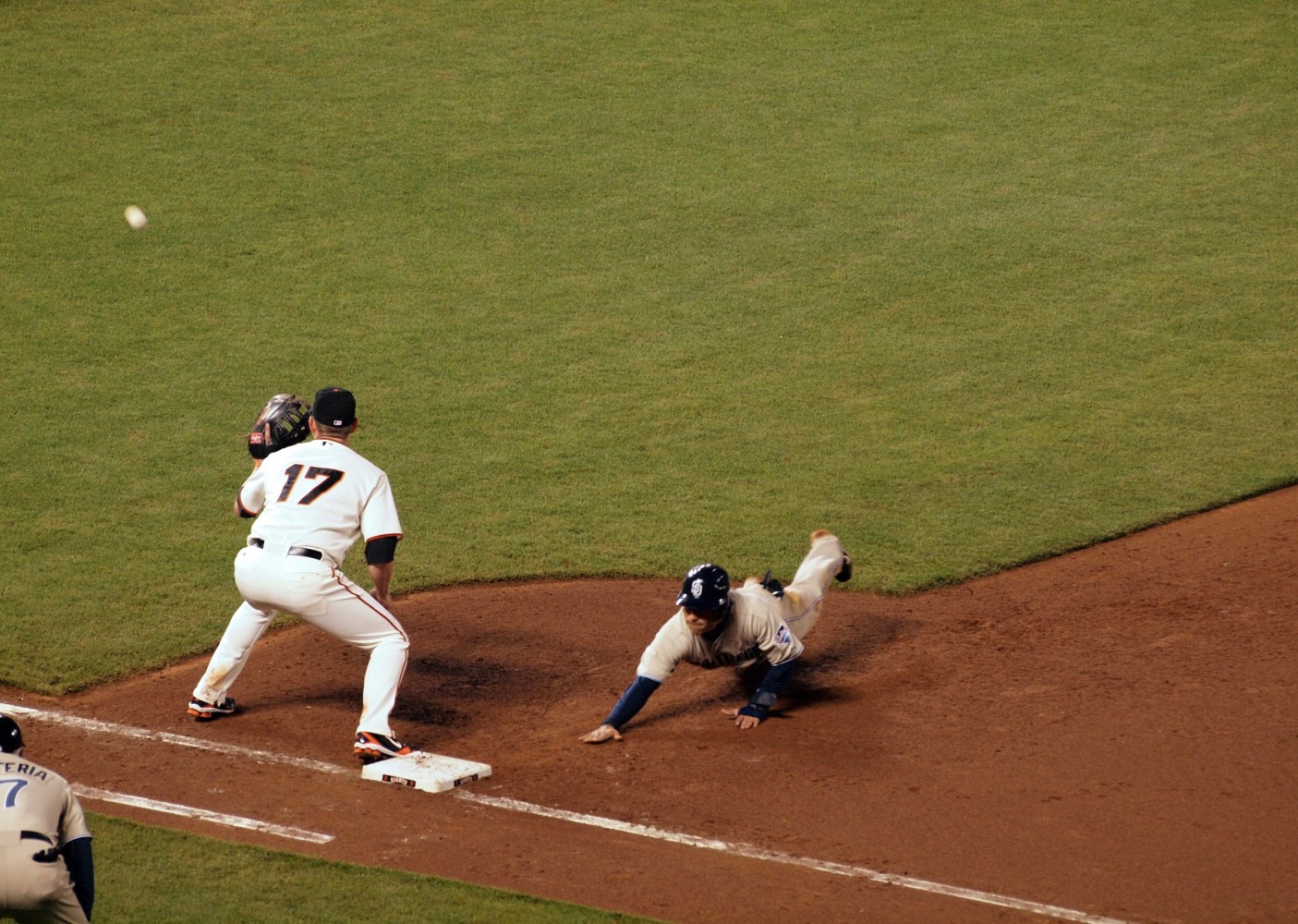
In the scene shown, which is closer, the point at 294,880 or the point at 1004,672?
the point at 294,880

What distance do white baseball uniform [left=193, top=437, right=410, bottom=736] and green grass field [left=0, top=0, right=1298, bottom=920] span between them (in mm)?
1665

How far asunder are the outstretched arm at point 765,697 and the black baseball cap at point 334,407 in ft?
7.60

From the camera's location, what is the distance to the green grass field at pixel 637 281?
9.67 metres

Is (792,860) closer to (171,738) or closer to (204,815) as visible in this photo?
(204,815)

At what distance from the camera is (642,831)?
5891 mm

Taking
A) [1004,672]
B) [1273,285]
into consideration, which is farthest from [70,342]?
[1273,285]

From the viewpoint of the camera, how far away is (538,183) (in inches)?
607

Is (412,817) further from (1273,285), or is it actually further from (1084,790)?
(1273,285)

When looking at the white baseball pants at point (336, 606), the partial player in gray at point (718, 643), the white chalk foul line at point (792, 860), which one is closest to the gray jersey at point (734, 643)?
the partial player in gray at point (718, 643)

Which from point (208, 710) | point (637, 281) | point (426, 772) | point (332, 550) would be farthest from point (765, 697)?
point (637, 281)

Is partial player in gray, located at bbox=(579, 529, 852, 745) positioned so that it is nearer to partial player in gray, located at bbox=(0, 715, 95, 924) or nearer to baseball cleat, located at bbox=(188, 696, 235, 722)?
baseball cleat, located at bbox=(188, 696, 235, 722)

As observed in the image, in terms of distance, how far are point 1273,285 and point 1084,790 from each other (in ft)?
28.0

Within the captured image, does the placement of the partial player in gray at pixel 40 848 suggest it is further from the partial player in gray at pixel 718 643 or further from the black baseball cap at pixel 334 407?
the partial player in gray at pixel 718 643

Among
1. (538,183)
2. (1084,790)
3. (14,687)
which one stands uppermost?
(538,183)
